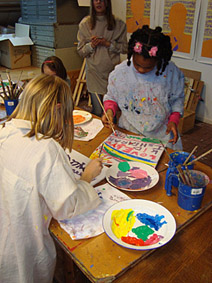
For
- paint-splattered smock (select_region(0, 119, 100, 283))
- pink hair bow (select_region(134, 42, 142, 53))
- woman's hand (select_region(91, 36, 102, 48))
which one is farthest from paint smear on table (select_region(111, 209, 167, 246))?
woman's hand (select_region(91, 36, 102, 48))

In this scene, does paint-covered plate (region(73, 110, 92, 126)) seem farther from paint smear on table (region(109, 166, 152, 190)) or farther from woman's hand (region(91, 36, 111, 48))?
woman's hand (region(91, 36, 111, 48))

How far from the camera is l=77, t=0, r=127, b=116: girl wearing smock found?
2.71 m

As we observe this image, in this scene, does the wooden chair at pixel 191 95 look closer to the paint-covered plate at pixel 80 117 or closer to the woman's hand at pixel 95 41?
the woman's hand at pixel 95 41

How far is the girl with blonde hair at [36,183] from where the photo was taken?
0.89 meters

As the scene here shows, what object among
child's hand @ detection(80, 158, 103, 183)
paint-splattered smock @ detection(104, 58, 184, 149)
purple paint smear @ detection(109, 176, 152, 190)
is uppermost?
paint-splattered smock @ detection(104, 58, 184, 149)

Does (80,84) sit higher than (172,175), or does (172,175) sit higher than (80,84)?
(172,175)

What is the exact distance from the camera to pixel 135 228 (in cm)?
96

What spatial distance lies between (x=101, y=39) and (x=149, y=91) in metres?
1.35

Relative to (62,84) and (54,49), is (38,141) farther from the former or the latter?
(54,49)

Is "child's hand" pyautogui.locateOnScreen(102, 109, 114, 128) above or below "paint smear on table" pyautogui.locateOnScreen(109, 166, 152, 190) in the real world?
above

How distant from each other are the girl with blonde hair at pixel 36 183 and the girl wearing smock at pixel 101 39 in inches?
72.8

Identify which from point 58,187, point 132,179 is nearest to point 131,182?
point 132,179

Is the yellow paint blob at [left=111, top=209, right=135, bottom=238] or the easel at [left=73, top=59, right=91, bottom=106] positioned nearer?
the yellow paint blob at [left=111, top=209, right=135, bottom=238]

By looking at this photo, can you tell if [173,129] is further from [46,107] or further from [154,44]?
[46,107]
